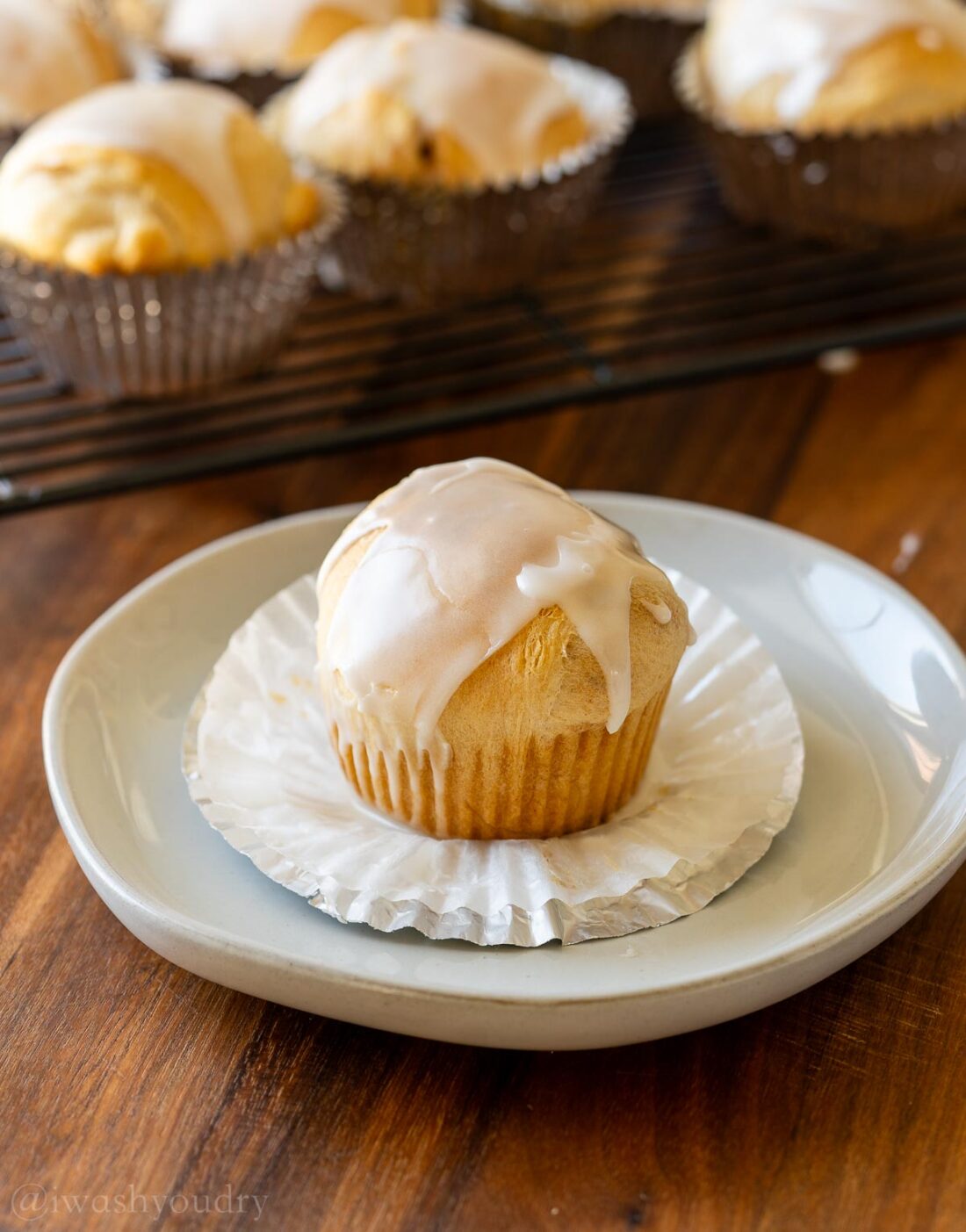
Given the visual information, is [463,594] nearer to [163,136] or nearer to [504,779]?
[504,779]

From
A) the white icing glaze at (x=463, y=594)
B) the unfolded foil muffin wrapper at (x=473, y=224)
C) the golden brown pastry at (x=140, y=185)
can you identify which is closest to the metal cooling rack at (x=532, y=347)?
the unfolded foil muffin wrapper at (x=473, y=224)

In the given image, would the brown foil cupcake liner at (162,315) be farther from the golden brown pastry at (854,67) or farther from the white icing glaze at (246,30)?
the golden brown pastry at (854,67)

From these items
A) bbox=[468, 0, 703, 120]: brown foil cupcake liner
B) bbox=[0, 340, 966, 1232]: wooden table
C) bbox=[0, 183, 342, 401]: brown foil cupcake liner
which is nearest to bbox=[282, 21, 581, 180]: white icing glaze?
bbox=[0, 183, 342, 401]: brown foil cupcake liner

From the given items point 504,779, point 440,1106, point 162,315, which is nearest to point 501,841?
point 504,779

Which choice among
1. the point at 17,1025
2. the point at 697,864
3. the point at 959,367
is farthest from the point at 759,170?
the point at 17,1025

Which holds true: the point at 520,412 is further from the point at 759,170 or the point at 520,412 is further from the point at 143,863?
the point at 143,863

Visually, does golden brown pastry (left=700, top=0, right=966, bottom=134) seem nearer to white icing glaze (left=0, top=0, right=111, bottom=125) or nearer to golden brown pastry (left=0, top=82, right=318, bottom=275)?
golden brown pastry (left=0, top=82, right=318, bottom=275)

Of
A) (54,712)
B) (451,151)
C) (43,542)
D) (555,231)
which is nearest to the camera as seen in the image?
(54,712)
